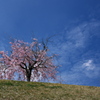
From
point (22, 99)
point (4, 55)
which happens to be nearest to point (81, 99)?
point (22, 99)

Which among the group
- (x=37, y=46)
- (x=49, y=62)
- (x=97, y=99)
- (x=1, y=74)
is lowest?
(x=97, y=99)

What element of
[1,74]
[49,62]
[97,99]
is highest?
[49,62]

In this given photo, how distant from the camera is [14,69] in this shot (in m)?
30.6

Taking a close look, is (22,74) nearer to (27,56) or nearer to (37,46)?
(27,56)

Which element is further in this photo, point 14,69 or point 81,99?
point 14,69

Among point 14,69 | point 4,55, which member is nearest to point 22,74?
point 14,69

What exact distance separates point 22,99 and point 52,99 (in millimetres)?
2356

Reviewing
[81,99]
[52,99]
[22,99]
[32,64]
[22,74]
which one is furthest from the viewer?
[22,74]

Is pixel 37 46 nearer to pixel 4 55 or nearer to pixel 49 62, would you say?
pixel 49 62

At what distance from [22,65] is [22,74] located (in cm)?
302

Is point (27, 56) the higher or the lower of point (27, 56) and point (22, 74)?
the higher

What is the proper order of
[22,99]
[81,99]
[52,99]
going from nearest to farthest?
[22,99] → [52,99] → [81,99]

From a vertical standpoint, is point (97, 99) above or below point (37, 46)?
below

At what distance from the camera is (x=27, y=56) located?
30.6 metres
